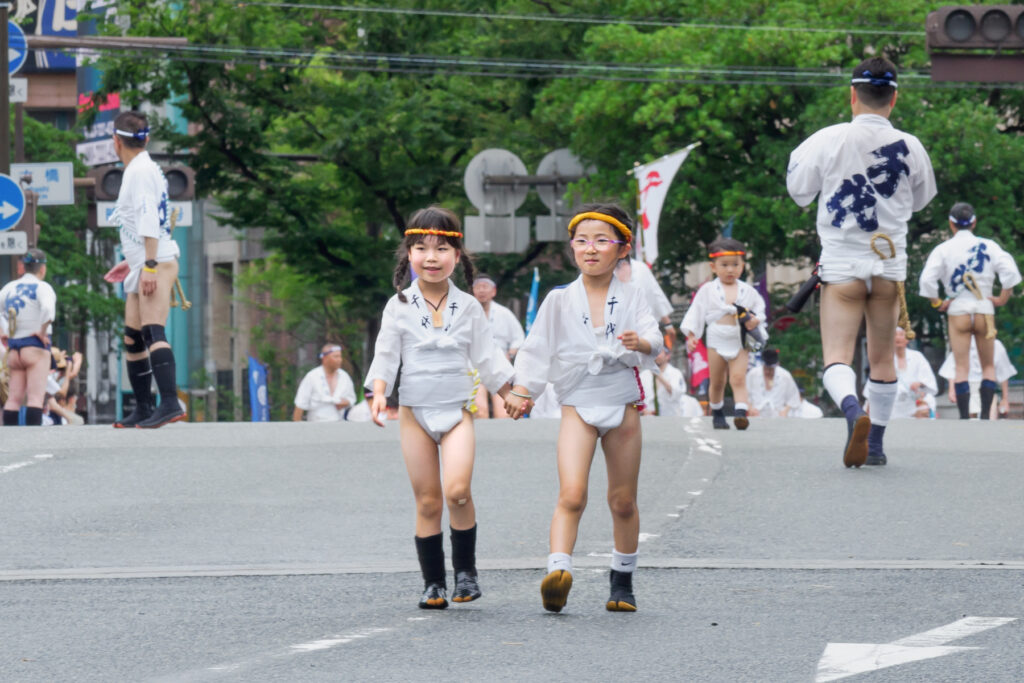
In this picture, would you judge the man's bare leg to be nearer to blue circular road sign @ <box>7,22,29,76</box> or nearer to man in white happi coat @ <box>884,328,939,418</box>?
man in white happi coat @ <box>884,328,939,418</box>

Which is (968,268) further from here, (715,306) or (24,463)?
(24,463)

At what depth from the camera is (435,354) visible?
7234mm

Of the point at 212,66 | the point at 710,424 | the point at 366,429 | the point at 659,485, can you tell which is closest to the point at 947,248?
the point at 710,424

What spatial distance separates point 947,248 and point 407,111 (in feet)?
56.9

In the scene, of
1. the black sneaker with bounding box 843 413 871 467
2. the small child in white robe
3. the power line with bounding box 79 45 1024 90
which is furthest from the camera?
the power line with bounding box 79 45 1024 90

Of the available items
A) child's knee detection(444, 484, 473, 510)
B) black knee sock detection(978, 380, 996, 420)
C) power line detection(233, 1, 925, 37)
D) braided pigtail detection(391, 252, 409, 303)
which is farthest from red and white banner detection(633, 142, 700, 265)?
child's knee detection(444, 484, 473, 510)

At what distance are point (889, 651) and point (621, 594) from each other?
1.22 metres

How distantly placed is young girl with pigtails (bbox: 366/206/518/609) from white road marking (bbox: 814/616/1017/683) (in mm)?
1600

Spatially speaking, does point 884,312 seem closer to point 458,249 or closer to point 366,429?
point 458,249

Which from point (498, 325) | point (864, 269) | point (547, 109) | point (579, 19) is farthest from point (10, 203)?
point (579, 19)

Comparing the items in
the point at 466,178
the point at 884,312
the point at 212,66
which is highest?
the point at 212,66

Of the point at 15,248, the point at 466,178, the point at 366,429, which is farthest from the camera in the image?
the point at 466,178

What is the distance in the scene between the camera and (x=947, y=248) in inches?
662

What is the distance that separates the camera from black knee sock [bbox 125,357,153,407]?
13805mm
